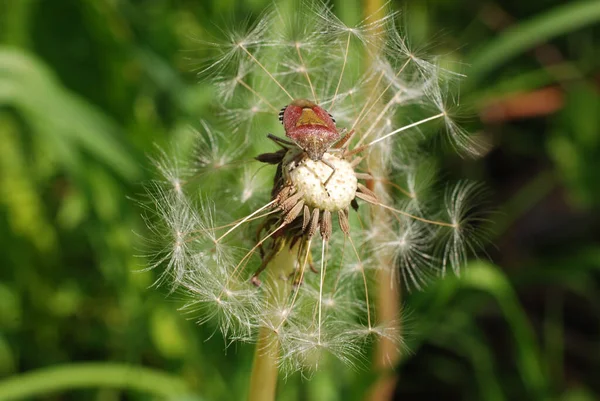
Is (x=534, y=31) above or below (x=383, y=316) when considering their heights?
above

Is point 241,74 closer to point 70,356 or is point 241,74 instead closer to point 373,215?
point 373,215

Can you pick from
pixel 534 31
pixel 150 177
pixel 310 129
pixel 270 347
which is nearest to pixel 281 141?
pixel 310 129

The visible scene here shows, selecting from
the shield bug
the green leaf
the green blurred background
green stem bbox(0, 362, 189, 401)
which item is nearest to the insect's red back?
the shield bug

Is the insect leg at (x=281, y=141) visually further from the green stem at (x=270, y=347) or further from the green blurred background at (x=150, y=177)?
the green blurred background at (x=150, y=177)

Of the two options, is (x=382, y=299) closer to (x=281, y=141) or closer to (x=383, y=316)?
(x=383, y=316)

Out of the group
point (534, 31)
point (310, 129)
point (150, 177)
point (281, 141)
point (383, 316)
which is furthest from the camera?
point (534, 31)

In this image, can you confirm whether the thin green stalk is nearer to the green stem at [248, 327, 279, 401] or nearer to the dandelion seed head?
the dandelion seed head

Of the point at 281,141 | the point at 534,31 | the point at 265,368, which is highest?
the point at 534,31

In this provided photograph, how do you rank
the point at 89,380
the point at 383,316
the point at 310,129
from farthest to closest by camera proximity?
the point at 383,316
the point at 89,380
the point at 310,129
